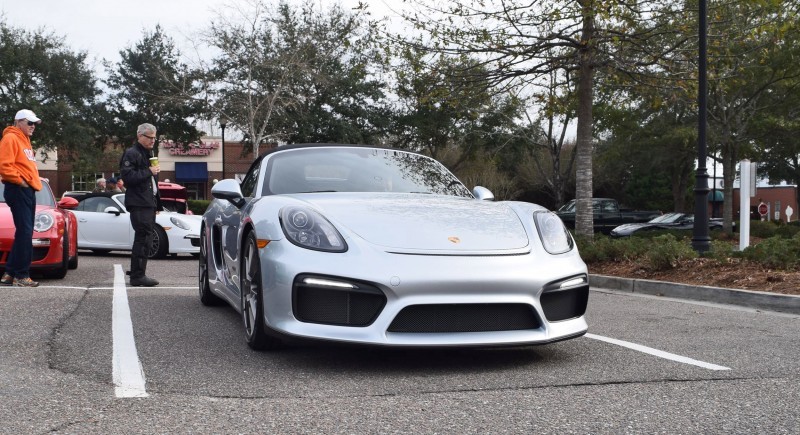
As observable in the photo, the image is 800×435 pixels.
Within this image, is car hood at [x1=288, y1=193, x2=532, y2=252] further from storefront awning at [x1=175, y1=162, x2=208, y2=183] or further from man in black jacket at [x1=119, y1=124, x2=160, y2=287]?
storefront awning at [x1=175, y1=162, x2=208, y2=183]

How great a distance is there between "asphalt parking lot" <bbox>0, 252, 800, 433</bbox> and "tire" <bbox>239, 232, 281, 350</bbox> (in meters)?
0.09

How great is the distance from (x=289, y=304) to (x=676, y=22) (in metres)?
Answer: 10.6

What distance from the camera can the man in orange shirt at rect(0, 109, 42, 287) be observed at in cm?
786

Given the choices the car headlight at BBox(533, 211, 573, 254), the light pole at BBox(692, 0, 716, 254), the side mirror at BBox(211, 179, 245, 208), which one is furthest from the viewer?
the light pole at BBox(692, 0, 716, 254)

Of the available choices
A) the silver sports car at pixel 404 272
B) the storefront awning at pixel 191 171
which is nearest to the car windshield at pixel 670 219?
the silver sports car at pixel 404 272

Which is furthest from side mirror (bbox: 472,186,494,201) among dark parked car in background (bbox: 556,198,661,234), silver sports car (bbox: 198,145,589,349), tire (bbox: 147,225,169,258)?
dark parked car in background (bbox: 556,198,661,234)

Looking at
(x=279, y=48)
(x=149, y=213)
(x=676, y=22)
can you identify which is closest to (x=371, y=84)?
(x=279, y=48)

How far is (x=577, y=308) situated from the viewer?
4570mm

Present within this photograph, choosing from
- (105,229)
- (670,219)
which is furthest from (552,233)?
(670,219)

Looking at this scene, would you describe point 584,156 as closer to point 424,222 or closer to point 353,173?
point 353,173

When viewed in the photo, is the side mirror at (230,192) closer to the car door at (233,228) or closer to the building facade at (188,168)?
the car door at (233,228)

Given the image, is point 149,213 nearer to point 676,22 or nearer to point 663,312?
point 663,312

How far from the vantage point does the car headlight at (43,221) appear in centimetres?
916

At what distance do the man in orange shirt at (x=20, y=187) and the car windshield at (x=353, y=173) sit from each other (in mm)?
3442
